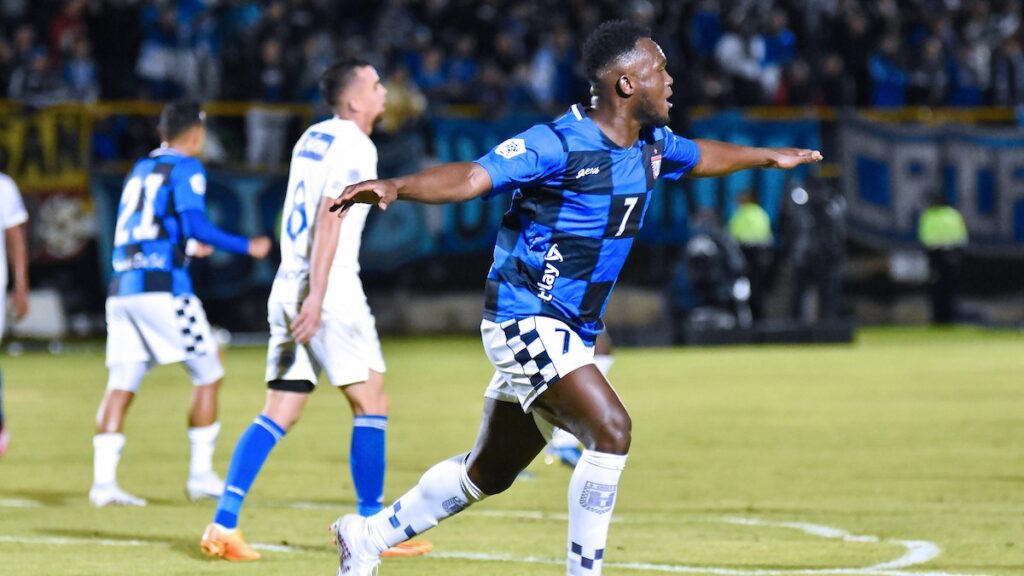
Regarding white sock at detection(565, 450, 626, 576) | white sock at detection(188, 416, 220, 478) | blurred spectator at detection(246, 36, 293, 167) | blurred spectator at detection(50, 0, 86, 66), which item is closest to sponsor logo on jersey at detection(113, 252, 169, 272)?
white sock at detection(188, 416, 220, 478)

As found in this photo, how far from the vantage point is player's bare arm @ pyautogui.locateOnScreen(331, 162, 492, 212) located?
5.49 meters

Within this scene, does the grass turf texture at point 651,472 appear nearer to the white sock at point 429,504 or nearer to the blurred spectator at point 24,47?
the white sock at point 429,504

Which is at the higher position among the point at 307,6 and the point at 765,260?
the point at 307,6

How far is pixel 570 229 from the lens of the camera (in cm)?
621

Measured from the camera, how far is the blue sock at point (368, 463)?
26.6 ft

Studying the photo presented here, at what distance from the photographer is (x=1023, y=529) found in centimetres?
833

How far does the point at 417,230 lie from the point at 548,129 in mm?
19448

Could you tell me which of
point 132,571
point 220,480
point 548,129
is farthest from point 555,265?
point 220,480

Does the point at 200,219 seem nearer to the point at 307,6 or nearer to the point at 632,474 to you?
the point at 632,474

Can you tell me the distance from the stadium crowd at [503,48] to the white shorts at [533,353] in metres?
18.3

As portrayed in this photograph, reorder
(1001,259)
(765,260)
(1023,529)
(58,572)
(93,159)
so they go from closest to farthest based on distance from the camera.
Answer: (58,572)
(1023,529)
(93,159)
(765,260)
(1001,259)

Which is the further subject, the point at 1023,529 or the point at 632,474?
the point at 632,474

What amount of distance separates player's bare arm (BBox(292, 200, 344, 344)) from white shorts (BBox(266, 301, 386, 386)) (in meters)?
0.22

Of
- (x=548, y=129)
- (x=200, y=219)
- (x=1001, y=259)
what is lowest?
(x=1001, y=259)
